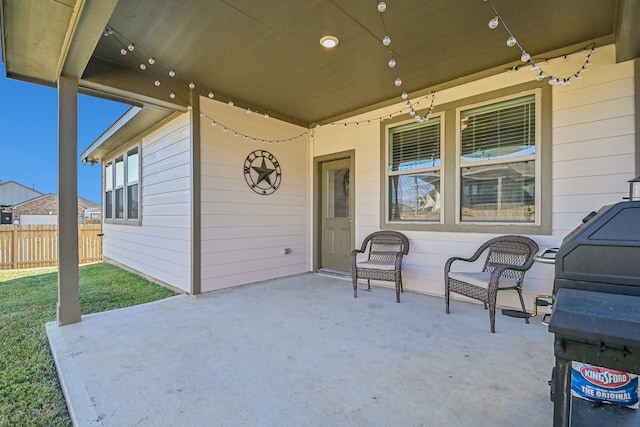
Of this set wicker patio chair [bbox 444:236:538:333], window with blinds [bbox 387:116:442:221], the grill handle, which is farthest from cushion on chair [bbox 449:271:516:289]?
the grill handle

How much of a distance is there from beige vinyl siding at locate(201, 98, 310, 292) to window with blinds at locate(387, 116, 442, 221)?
1.69 m

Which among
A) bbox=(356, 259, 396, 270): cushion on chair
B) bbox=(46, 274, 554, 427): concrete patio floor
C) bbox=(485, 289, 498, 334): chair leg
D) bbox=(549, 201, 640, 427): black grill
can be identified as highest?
bbox=(549, 201, 640, 427): black grill

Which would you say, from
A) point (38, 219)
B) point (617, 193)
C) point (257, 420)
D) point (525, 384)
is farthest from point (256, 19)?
point (38, 219)

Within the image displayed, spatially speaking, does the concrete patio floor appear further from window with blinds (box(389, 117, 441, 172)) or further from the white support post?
window with blinds (box(389, 117, 441, 172))

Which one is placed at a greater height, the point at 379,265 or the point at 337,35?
the point at 337,35

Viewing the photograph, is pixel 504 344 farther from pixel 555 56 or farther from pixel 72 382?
pixel 72 382

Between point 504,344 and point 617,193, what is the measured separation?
1812 millimetres

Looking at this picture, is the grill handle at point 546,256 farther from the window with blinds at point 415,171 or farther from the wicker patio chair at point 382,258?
the window with blinds at point 415,171

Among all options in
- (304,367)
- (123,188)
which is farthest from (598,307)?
(123,188)

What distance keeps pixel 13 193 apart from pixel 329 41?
30.3 metres

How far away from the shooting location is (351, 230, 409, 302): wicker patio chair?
376 cm

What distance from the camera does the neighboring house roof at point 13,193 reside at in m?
22.0

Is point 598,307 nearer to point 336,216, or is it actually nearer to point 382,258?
point 382,258

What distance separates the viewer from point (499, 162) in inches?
138
